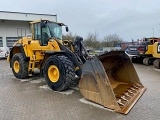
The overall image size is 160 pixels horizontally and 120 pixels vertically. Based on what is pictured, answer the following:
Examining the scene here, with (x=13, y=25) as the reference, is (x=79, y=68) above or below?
below

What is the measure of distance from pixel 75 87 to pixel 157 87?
9.88 ft

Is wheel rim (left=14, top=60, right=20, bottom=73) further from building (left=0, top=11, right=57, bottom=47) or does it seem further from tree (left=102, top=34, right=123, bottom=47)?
tree (left=102, top=34, right=123, bottom=47)

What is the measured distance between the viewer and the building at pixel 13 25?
2608 cm

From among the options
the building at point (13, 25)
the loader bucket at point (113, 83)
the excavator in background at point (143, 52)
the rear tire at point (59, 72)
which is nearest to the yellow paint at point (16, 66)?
the rear tire at point (59, 72)

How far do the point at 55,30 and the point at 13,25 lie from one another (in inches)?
785

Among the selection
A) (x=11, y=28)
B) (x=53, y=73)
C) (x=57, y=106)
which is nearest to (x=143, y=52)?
(x=53, y=73)

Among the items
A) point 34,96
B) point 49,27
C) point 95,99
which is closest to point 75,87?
point 34,96

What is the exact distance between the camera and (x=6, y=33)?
87.4 ft

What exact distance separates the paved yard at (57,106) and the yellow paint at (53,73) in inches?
16.8

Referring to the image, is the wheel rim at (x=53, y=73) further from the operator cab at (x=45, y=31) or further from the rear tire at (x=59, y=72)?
the operator cab at (x=45, y=31)

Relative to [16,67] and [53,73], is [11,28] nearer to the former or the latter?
[16,67]

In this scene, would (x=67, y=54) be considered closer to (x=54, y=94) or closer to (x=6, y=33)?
(x=54, y=94)

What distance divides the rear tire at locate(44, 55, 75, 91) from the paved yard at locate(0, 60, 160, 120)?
27 centimetres

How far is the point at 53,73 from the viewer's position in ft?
25.1
